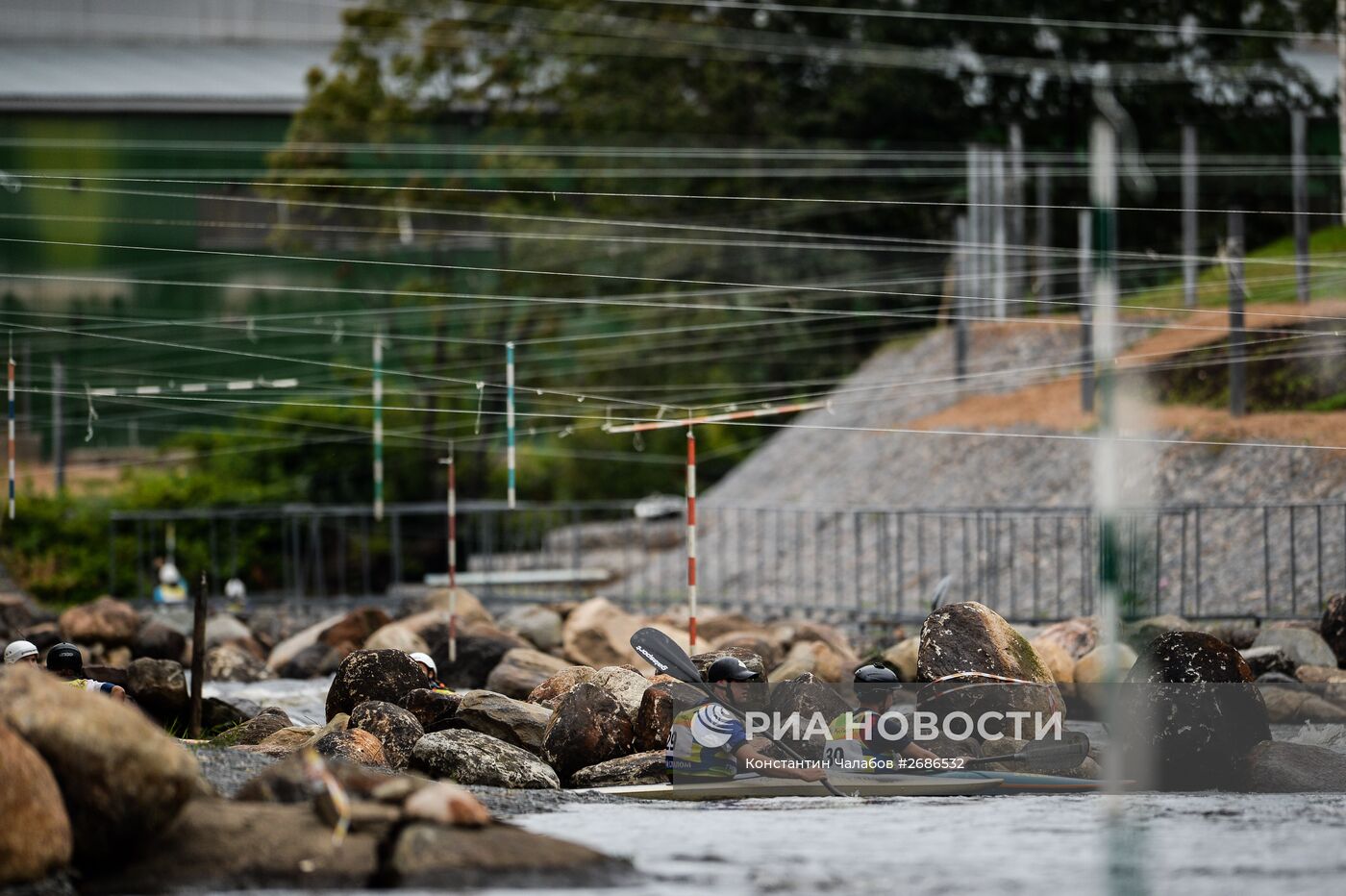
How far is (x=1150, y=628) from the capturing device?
16.0 metres

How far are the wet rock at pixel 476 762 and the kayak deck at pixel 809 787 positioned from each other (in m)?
0.42

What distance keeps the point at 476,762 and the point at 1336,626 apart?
28.3ft

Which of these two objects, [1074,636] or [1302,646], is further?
[1074,636]

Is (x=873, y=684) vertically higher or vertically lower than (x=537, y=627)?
higher

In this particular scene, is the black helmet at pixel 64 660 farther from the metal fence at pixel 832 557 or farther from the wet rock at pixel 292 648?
the metal fence at pixel 832 557

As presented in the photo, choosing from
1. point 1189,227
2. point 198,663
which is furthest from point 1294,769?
point 1189,227

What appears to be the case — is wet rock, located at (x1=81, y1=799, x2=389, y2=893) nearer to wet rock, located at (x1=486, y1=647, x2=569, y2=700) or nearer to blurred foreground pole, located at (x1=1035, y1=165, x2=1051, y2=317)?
wet rock, located at (x1=486, y1=647, x2=569, y2=700)

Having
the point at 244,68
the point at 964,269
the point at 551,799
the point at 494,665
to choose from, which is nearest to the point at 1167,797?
the point at 551,799

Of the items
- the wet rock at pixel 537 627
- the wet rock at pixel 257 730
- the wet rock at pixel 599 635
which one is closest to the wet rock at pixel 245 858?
the wet rock at pixel 257 730

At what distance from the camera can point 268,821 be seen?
789 cm

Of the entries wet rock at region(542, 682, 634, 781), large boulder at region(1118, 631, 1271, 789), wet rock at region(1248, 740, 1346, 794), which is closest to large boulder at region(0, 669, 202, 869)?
wet rock at region(542, 682, 634, 781)

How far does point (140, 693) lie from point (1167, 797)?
8.48 metres

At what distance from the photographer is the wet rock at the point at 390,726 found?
11336mm

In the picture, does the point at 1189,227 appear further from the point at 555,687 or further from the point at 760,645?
the point at 555,687
